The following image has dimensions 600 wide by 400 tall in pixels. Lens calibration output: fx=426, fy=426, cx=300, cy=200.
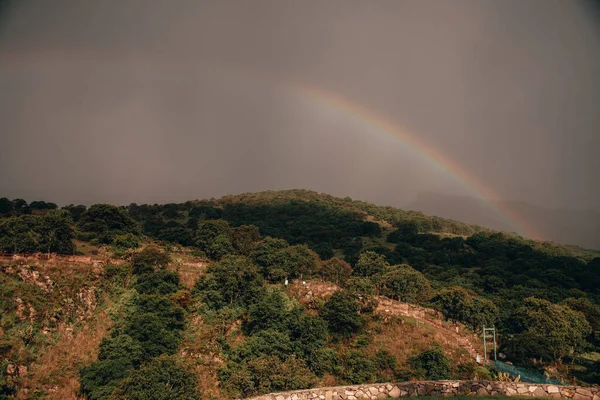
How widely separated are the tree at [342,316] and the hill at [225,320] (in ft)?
0.53

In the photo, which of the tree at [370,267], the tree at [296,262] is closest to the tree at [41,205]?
the tree at [296,262]

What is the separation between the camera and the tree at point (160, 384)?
1200 inches

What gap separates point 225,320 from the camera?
48562 millimetres

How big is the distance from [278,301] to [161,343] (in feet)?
44.8

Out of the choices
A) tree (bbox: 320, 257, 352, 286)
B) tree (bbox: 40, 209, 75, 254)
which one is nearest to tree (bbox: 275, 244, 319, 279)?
tree (bbox: 320, 257, 352, 286)

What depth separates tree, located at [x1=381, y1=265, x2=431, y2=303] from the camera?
70812 mm

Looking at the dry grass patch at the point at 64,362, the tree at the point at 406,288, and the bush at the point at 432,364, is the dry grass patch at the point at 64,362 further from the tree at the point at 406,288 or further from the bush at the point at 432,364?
the tree at the point at 406,288

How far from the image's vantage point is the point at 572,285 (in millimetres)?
100000

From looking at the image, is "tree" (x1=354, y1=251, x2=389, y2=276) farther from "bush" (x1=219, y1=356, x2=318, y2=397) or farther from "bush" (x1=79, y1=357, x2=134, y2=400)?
"bush" (x1=79, y1=357, x2=134, y2=400)

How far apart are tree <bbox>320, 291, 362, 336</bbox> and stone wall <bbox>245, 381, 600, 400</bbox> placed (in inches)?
1083

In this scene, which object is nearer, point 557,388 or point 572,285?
point 557,388

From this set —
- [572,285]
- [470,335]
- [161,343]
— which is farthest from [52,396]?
[572,285]

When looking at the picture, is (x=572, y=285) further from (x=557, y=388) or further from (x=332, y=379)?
(x=557, y=388)

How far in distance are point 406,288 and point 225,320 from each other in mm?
34798
